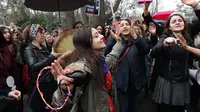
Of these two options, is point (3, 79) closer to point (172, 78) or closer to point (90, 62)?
point (90, 62)

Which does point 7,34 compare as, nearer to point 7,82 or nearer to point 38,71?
point 38,71

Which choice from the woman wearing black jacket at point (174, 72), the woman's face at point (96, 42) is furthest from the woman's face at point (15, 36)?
the woman's face at point (96, 42)

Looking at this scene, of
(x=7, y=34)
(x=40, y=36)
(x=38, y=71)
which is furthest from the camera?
(x=7, y=34)

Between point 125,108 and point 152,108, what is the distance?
66.3 inches

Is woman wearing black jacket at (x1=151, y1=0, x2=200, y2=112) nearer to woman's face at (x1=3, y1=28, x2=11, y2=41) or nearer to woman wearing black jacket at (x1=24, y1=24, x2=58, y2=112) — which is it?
woman wearing black jacket at (x1=24, y1=24, x2=58, y2=112)

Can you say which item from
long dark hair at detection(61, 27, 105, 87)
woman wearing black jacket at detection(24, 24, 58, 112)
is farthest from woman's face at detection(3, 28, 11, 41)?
long dark hair at detection(61, 27, 105, 87)

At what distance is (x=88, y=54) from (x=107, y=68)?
432 millimetres

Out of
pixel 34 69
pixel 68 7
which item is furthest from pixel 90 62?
pixel 68 7

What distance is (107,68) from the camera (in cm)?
240

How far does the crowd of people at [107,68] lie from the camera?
1938 mm

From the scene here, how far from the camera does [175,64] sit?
3.29 meters

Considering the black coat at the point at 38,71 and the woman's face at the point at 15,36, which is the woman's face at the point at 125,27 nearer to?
the black coat at the point at 38,71

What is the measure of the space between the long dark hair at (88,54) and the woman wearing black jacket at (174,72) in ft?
4.66

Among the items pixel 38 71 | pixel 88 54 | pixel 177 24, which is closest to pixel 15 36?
pixel 38 71
